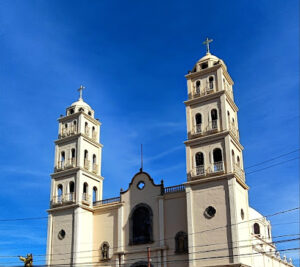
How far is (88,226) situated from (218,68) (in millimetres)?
16777

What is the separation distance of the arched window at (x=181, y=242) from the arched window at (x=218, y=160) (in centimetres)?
529

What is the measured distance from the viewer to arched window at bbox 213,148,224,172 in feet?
103

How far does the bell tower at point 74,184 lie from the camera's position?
3594 centimetres

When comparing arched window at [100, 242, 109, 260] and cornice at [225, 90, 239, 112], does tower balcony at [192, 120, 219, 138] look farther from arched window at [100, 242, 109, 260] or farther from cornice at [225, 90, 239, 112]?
arched window at [100, 242, 109, 260]

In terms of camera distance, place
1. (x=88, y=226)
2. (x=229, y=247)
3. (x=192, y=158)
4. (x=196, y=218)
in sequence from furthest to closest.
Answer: (x=88, y=226) < (x=192, y=158) < (x=196, y=218) < (x=229, y=247)

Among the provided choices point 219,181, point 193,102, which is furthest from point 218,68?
point 219,181

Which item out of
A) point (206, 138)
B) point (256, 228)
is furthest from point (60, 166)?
point (256, 228)

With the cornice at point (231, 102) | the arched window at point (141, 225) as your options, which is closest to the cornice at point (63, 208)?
the arched window at point (141, 225)

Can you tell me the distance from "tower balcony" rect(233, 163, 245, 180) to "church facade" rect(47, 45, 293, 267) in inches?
2.2

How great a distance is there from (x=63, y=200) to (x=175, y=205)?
10652 mm

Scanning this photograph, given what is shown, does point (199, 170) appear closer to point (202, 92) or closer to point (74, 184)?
point (202, 92)

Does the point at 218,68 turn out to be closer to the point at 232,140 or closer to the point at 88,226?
the point at 232,140

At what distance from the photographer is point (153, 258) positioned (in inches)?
1273

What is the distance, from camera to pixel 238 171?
3228 cm
